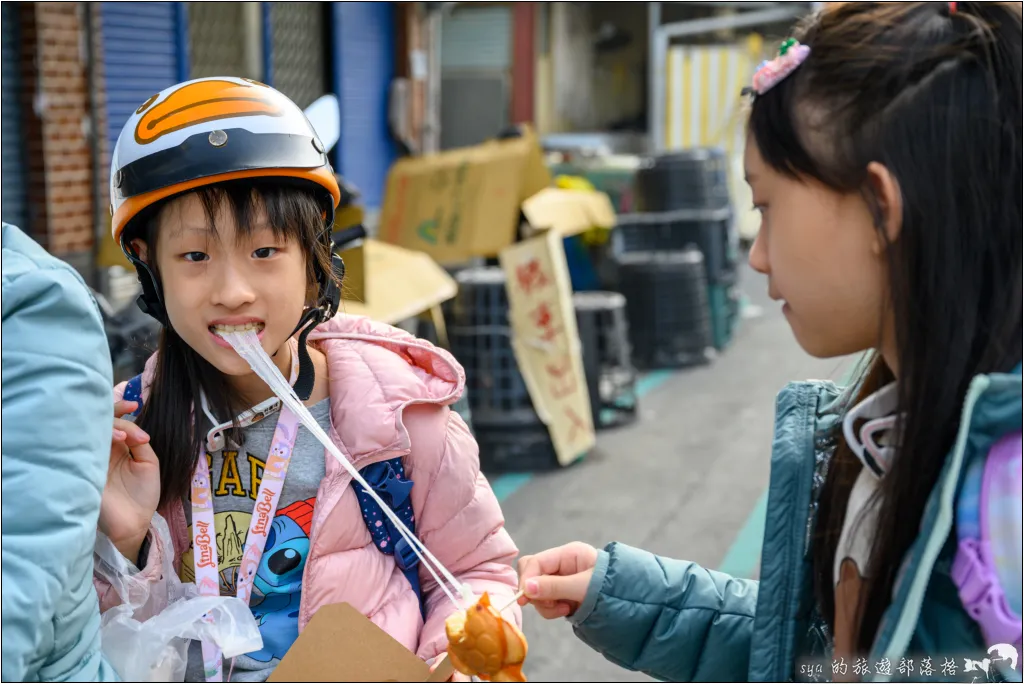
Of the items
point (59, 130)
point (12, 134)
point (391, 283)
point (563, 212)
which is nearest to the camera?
point (391, 283)

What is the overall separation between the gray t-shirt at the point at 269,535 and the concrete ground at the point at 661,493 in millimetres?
2151

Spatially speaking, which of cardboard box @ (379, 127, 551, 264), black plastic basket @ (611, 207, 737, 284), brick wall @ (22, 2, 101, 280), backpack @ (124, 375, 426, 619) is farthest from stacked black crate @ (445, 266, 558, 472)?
backpack @ (124, 375, 426, 619)

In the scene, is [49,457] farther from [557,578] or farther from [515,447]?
[515,447]

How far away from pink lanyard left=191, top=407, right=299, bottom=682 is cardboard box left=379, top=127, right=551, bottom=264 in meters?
4.09

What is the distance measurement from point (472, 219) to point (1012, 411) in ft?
16.2

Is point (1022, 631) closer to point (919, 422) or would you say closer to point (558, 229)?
point (919, 422)

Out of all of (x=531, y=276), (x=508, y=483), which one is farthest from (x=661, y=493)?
(x=531, y=276)

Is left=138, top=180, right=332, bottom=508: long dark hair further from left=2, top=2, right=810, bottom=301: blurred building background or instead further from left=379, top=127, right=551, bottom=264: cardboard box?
left=379, top=127, right=551, bottom=264: cardboard box

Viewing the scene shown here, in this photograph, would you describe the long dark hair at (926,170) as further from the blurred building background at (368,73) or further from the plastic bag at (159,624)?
the plastic bag at (159,624)

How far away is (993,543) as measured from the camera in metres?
1.22

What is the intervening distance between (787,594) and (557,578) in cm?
39

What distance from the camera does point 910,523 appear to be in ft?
4.35

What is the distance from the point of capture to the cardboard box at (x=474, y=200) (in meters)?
5.99

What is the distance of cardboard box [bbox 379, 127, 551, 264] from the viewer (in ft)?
19.7
